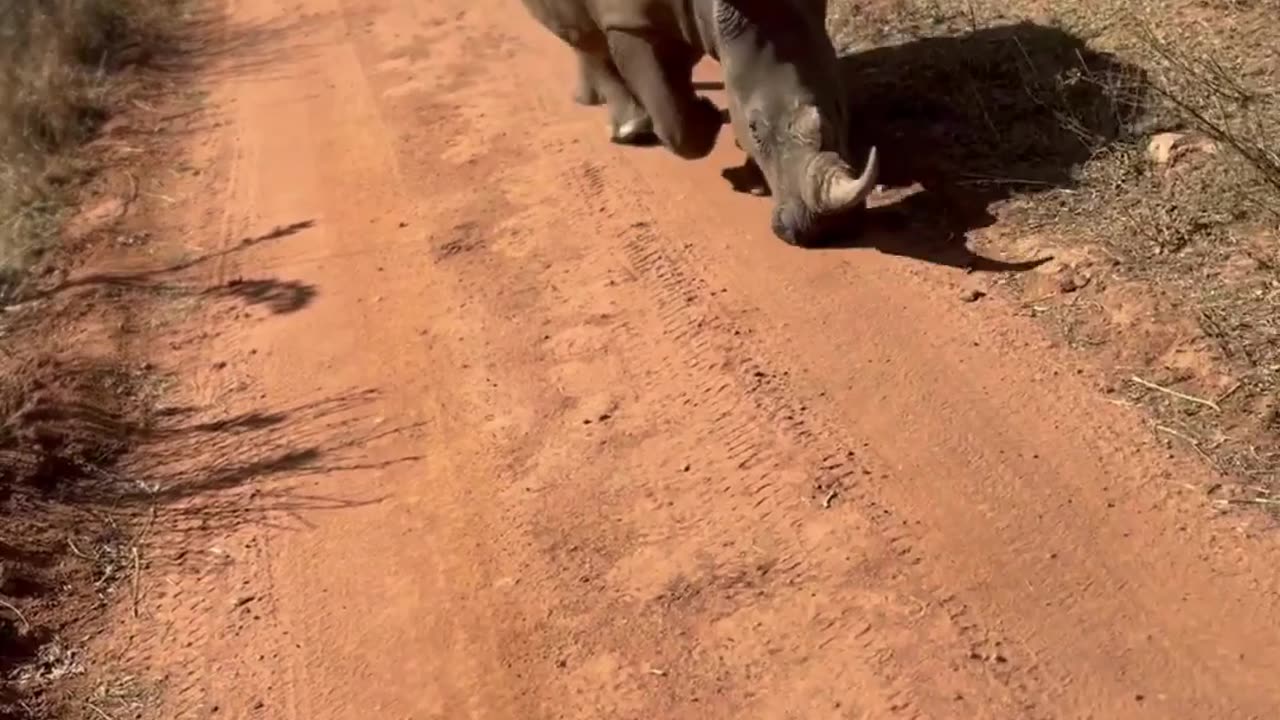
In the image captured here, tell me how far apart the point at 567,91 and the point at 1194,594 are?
5.82m

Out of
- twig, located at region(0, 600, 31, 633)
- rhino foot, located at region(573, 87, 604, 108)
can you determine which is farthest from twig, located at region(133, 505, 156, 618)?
rhino foot, located at region(573, 87, 604, 108)

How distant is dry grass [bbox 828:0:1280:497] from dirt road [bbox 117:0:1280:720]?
0.33 metres

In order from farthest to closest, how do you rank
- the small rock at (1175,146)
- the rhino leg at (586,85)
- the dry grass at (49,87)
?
the dry grass at (49,87) → the rhino leg at (586,85) → the small rock at (1175,146)

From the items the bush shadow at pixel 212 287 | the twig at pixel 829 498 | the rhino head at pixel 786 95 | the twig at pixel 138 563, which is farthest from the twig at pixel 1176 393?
the bush shadow at pixel 212 287

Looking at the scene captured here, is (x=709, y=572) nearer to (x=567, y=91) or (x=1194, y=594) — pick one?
(x=1194, y=594)

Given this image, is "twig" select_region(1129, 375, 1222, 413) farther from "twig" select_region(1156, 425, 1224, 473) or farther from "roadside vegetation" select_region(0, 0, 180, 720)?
"roadside vegetation" select_region(0, 0, 180, 720)

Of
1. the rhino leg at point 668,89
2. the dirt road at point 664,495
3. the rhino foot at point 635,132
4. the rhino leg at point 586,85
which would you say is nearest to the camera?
the dirt road at point 664,495

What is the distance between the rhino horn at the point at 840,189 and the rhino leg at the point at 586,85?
2.62m

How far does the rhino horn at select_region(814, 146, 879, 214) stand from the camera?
237 inches

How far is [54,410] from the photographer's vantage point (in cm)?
666

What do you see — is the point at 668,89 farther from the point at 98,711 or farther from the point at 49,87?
the point at 49,87

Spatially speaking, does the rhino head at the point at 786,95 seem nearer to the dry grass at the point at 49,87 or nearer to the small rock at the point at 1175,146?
the small rock at the point at 1175,146

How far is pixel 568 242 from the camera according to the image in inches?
290

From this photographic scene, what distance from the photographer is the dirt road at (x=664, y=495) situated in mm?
4461
